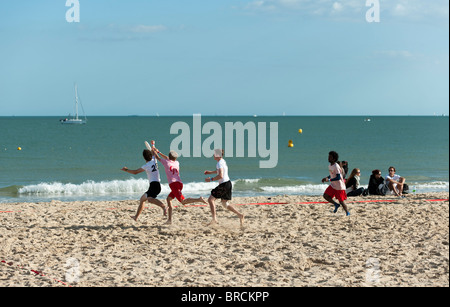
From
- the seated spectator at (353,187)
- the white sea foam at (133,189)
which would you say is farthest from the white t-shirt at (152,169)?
the white sea foam at (133,189)

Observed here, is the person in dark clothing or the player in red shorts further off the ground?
the player in red shorts

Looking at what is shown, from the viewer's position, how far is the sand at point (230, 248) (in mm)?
6473

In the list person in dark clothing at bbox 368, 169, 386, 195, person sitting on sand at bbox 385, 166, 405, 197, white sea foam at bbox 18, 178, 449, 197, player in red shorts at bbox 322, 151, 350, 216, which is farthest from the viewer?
white sea foam at bbox 18, 178, 449, 197

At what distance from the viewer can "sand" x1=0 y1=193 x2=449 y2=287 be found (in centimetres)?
647

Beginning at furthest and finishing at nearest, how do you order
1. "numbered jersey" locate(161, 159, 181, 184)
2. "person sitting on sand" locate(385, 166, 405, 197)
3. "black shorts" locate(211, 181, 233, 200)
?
"person sitting on sand" locate(385, 166, 405, 197), "numbered jersey" locate(161, 159, 181, 184), "black shorts" locate(211, 181, 233, 200)

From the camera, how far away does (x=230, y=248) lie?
26.0ft

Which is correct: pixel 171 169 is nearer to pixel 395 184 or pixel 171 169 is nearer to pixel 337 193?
pixel 337 193

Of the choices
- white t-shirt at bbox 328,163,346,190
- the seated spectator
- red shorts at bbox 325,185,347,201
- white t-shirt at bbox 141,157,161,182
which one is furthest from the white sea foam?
white t-shirt at bbox 141,157,161,182

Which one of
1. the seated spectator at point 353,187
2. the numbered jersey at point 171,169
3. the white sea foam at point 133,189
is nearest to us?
the numbered jersey at point 171,169

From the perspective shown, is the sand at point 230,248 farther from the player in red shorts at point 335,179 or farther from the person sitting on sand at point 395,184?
the person sitting on sand at point 395,184

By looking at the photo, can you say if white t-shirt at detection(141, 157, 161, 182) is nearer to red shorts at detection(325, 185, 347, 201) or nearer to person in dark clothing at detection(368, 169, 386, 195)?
red shorts at detection(325, 185, 347, 201)
